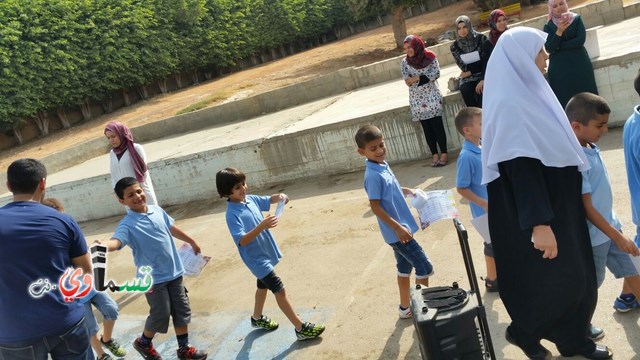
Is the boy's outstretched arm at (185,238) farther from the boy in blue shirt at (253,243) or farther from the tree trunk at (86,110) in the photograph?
the tree trunk at (86,110)

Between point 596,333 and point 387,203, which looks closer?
point 596,333

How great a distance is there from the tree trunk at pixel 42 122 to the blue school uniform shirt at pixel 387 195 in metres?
20.1

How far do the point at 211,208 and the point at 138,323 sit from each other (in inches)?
148

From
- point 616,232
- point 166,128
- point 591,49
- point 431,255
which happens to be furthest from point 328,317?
point 166,128

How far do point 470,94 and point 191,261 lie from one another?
4534mm

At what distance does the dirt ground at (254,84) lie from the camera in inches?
744

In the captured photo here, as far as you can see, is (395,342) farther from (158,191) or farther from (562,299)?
(158,191)

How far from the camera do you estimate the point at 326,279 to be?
5328mm

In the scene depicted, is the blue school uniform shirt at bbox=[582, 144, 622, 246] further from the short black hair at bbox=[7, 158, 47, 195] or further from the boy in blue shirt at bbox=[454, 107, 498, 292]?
the short black hair at bbox=[7, 158, 47, 195]

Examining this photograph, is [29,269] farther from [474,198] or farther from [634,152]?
[634,152]

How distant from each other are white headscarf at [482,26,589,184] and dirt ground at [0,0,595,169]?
51.4ft

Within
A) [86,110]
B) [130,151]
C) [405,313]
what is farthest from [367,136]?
[86,110]

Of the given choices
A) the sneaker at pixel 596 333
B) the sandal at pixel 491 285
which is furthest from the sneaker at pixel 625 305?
the sandal at pixel 491 285

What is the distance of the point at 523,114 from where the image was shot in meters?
2.65
